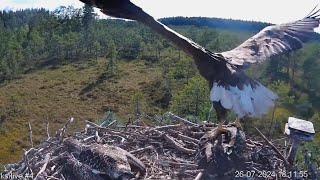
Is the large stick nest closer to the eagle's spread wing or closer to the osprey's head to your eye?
the eagle's spread wing

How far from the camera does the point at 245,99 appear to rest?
5676 millimetres

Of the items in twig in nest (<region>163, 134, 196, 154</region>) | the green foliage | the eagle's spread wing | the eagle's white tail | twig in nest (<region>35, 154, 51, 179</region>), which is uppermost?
the eagle's spread wing

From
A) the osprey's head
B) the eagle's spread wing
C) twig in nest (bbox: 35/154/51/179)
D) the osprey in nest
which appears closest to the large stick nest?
twig in nest (bbox: 35/154/51/179)

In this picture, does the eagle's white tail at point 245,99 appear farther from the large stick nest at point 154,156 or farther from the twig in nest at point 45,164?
the twig in nest at point 45,164

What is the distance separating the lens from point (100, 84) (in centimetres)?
5062

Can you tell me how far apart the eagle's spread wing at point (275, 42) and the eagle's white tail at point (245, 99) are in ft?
2.21

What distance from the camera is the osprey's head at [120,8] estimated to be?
565 centimetres

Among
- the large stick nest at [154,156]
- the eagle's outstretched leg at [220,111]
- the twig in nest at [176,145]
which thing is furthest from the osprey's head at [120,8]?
the twig in nest at [176,145]

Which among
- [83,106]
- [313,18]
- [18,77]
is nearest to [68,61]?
[18,77]

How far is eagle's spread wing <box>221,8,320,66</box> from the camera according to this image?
6.84 m

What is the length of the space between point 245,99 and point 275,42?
2050 mm

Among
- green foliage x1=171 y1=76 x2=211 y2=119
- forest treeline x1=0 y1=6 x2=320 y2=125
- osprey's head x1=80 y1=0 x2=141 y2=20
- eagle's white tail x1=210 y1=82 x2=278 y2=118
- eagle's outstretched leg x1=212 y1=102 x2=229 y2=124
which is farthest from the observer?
forest treeline x1=0 y1=6 x2=320 y2=125

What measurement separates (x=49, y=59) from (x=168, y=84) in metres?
22.7

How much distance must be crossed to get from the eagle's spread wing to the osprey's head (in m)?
1.52
